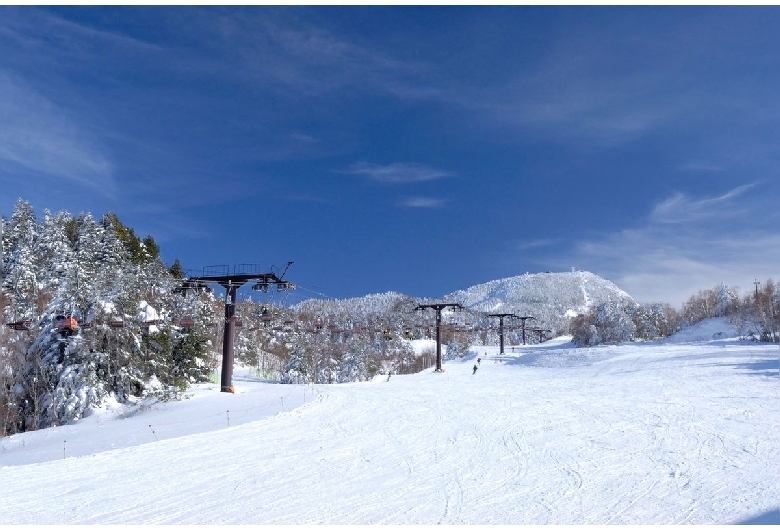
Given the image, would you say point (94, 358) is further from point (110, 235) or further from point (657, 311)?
point (657, 311)

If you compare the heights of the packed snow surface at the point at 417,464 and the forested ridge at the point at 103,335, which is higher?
the forested ridge at the point at 103,335

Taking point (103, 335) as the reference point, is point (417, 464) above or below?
below

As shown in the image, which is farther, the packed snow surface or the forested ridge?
the forested ridge

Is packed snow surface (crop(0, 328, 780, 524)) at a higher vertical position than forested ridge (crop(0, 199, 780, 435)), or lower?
lower

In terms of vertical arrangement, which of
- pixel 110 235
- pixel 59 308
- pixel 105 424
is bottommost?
pixel 105 424

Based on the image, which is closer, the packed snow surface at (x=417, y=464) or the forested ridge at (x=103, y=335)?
the packed snow surface at (x=417, y=464)

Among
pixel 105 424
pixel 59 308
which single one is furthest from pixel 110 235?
pixel 105 424

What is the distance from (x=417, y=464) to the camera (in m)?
11.2

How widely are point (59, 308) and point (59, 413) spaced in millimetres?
5321

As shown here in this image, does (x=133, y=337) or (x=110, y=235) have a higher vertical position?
(x=110, y=235)

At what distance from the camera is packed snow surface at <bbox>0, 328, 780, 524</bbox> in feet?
27.0

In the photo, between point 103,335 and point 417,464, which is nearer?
point 417,464

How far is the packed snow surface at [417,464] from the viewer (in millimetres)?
8242

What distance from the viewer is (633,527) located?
23.9ft
